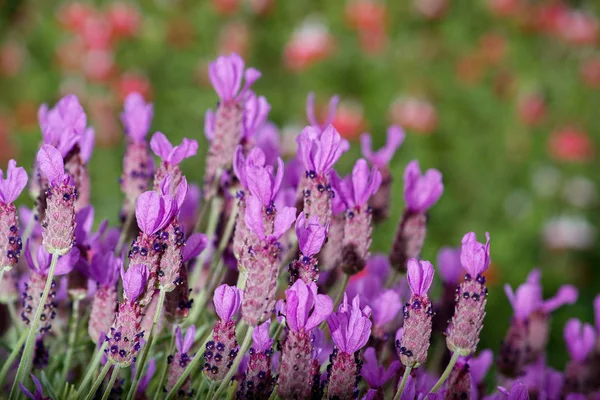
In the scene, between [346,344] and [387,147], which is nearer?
[346,344]

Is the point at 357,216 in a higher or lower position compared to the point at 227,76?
lower

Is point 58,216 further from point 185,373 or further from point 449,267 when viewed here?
point 449,267

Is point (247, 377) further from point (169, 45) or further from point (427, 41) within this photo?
point (427, 41)

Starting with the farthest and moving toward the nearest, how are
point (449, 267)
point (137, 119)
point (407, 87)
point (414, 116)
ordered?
1. point (407, 87)
2. point (414, 116)
3. point (449, 267)
4. point (137, 119)

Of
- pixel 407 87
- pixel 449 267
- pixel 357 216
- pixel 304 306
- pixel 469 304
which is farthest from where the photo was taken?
pixel 407 87

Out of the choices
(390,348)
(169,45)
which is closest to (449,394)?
(390,348)

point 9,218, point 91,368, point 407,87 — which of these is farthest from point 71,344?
point 407,87

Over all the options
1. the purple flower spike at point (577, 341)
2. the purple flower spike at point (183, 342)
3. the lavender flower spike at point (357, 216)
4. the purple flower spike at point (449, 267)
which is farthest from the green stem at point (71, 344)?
the purple flower spike at point (577, 341)
